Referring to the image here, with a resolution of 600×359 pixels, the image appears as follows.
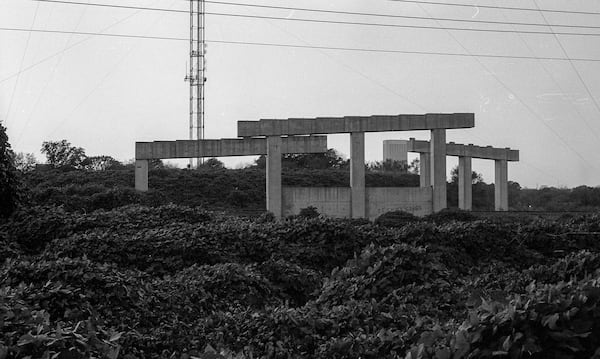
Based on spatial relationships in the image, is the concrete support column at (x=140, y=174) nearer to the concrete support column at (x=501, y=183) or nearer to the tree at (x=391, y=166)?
the concrete support column at (x=501, y=183)

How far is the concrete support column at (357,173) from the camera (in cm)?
2983

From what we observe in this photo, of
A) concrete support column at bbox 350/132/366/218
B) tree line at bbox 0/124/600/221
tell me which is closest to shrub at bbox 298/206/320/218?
concrete support column at bbox 350/132/366/218

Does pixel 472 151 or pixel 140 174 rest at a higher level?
pixel 472 151

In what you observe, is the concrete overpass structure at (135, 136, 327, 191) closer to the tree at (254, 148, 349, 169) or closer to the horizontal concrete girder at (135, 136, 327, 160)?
the horizontal concrete girder at (135, 136, 327, 160)

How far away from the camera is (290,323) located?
7273mm

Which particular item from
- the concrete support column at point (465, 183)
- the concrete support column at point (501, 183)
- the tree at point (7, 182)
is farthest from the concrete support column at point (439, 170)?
the tree at point (7, 182)

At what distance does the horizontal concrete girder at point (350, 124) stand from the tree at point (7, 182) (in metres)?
13.2

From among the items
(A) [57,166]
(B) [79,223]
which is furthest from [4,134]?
(A) [57,166]

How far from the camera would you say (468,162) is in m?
37.6

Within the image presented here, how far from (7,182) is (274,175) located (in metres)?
14.1

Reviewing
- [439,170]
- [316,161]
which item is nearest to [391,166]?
[316,161]

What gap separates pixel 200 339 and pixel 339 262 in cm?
748

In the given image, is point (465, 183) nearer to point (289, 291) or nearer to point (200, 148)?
point (200, 148)

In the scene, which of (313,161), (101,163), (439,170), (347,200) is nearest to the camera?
(347,200)
